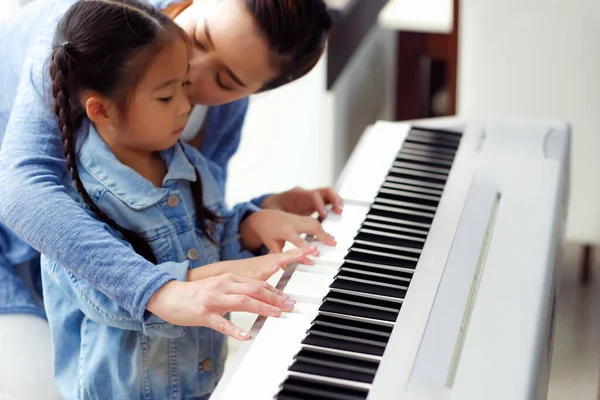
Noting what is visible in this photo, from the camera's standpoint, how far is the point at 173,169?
128 cm

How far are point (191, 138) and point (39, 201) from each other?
18.0 inches

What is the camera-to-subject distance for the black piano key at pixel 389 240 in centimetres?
125

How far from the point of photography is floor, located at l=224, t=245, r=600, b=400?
2.13 m

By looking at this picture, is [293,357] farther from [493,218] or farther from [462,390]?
[493,218]

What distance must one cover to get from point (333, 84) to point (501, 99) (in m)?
0.42

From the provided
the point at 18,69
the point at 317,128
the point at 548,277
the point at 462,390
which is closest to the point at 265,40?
the point at 18,69

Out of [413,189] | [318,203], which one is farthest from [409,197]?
[318,203]

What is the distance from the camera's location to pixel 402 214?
1.35m

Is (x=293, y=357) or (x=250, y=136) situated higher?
(x=293, y=357)

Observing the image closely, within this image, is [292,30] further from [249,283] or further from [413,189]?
[249,283]

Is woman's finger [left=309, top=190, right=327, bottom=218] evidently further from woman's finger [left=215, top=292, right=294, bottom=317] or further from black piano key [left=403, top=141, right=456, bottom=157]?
woman's finger [left=215, top=292, right=294, bottom=317]

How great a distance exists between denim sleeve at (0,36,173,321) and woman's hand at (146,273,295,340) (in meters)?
0.02

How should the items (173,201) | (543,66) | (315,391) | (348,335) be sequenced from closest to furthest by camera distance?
→ (315,391)
(348,335)
(173,201)
(543,66)

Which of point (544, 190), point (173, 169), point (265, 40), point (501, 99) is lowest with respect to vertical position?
point (501, 99)
